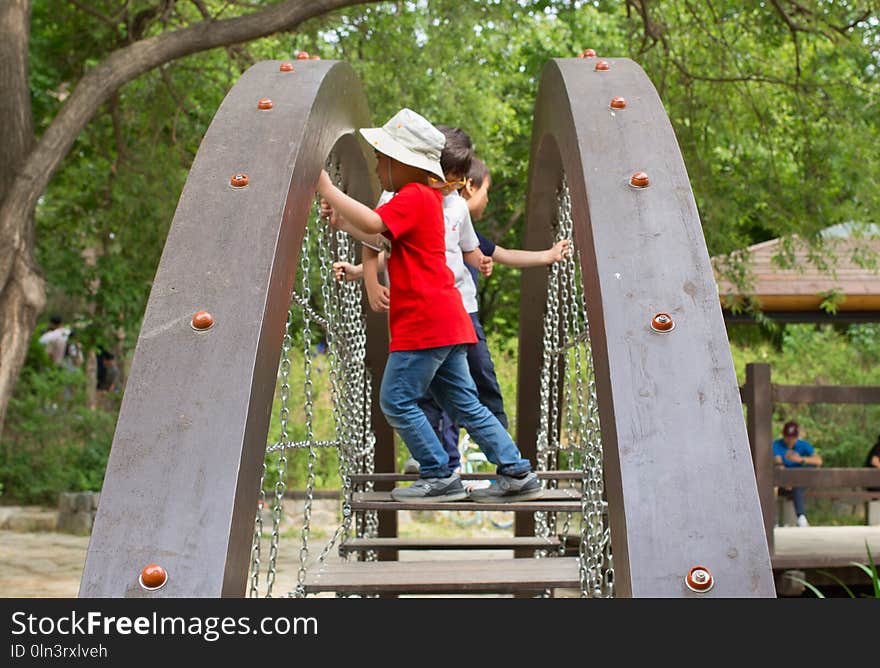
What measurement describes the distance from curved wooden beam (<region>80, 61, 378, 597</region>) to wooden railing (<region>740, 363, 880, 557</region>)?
556 centimetres

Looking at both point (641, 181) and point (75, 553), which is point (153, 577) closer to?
point (641, 181)

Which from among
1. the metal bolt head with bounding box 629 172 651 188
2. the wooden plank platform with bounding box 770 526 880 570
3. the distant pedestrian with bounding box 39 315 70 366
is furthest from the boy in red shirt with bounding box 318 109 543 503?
the distant pedestrian with bounding box 39 315 70 366

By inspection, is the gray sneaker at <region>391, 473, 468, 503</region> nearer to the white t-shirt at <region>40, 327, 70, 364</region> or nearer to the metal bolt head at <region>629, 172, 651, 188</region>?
the metal bolt head at <region>629, 172, 651, 188</region>

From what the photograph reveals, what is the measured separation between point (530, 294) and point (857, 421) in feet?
29.2

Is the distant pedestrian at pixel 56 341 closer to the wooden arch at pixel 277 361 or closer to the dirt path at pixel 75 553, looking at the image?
the dirt path at pixel 75 553

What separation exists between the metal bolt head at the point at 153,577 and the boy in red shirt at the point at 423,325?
3.98 ft

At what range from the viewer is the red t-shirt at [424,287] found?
301 cm

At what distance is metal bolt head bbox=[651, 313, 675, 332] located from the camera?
198 centimetres

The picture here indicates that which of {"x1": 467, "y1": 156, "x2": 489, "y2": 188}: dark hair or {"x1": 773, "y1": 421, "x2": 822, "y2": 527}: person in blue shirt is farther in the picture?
{"x1": 773, "y1": 421, "x2": 822, "y2": 527}: person in blue shirt

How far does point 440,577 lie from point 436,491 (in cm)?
52

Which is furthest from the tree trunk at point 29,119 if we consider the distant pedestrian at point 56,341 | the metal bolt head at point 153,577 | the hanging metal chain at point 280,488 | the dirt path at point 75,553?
the distant pedestrian at point 56,341
